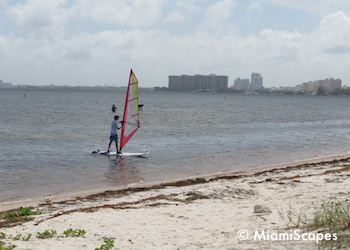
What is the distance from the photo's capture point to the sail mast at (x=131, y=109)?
20.1 meters

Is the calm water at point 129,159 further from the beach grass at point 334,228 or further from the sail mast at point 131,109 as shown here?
the beach grass at point 334,228

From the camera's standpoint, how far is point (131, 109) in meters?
20.5

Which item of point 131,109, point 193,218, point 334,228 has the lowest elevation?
point 193,218

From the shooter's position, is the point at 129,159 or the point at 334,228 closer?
the point at 334,228

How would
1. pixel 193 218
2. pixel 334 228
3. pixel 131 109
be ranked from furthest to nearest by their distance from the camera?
1. pixel 131 109
2. pixel 193 218
3. pixel 334 228

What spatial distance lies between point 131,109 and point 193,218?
12895 mm

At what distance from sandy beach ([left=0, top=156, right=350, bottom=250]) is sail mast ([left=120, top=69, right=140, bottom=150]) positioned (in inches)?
344

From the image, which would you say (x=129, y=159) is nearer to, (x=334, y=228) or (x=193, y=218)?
(x=193, y=218)

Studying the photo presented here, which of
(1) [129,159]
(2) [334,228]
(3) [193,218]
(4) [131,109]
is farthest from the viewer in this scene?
(4) [131,109]

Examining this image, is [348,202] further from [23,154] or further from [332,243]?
[23,154]

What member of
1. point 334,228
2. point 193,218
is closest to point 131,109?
point 193,218

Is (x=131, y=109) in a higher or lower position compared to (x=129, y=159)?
higher

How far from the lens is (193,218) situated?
26.5 ft

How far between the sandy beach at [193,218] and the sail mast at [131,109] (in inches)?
344
